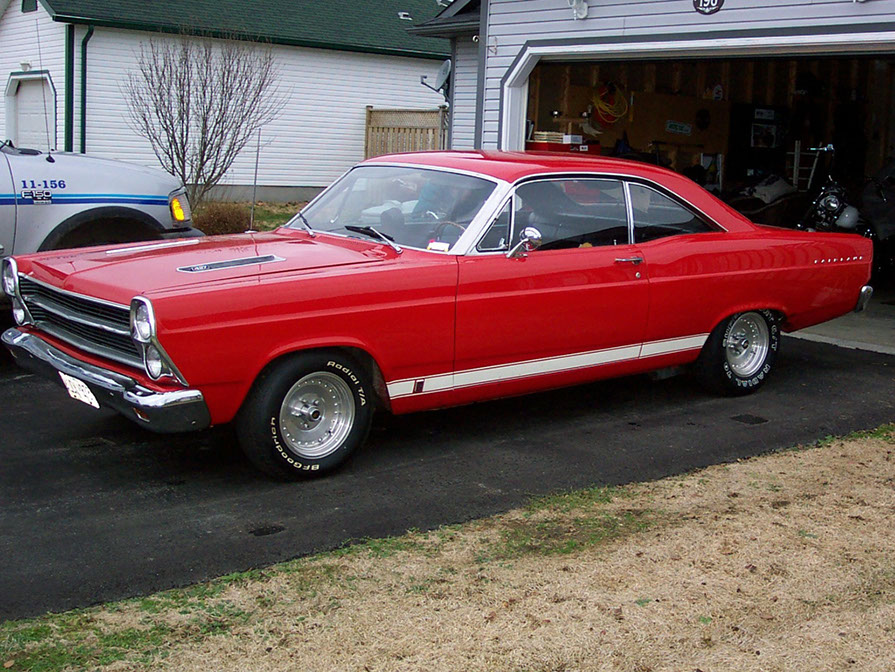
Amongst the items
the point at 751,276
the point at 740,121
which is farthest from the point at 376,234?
the point at 740,121

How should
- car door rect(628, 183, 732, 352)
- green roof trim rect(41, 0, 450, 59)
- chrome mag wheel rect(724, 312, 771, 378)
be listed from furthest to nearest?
green roof trim rect(41, 0, 450, 59) < chrome mag wheel rect(724, 312, 771, 378) < car door rect(628, 183, 732, 352)

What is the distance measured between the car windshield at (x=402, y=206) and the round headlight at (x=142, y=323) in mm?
1657

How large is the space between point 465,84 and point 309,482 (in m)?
13.0

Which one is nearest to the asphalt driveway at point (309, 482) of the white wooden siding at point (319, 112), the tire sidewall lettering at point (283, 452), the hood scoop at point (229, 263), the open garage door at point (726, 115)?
the tire sidewall lettering at point (283, 452)

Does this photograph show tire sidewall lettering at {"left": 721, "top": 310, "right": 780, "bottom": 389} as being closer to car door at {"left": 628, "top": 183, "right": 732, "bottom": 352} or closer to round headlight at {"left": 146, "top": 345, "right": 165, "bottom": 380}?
car door at {"left": 628, "top": 183, "right": 732, "bottom": 352}

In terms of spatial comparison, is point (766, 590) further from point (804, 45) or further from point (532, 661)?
point (804, 45)

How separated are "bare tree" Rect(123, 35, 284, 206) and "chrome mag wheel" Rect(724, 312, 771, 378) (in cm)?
1237

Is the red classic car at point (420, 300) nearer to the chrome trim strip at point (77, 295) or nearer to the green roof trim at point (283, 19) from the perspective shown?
the chrome trim strip at point (77, 295)

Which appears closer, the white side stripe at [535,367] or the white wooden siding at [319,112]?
the white side stripe at [535,367]

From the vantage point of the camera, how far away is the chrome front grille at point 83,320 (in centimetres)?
500

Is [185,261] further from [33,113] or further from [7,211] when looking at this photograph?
[33,113]

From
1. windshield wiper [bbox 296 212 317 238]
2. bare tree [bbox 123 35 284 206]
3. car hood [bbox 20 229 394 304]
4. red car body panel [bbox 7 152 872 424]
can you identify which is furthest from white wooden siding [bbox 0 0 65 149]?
red car body panel [bbox 7 152 872 424]

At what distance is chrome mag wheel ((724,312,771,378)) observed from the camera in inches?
283

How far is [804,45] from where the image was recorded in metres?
9.62
